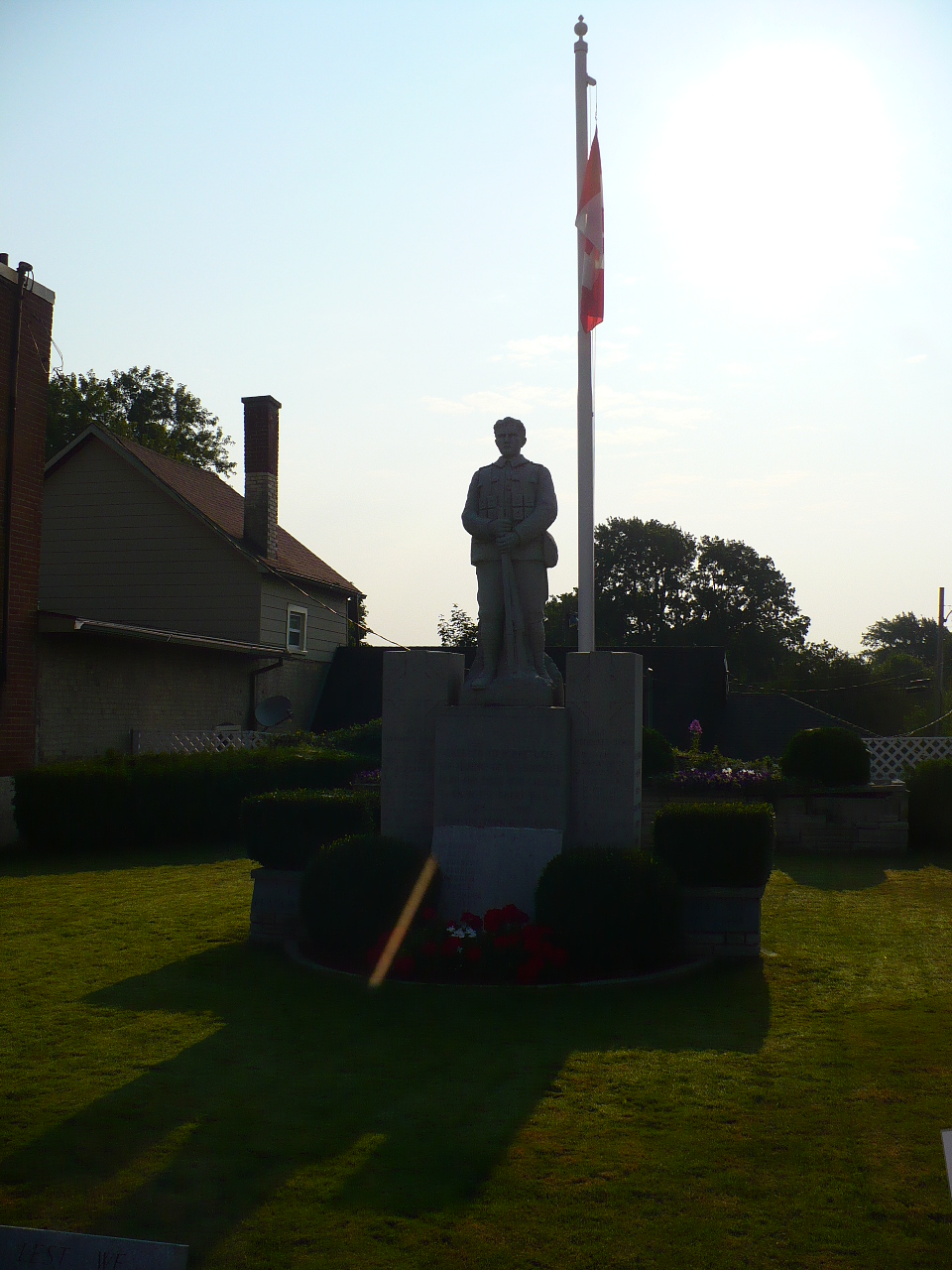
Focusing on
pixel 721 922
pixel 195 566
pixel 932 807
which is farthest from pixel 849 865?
pixel 195 566

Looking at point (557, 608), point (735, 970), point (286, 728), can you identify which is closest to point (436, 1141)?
point (735, 970)

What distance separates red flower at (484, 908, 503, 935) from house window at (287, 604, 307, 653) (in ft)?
58.8

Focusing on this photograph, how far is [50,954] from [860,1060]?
21.1ft

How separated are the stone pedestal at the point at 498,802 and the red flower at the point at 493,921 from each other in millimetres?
506

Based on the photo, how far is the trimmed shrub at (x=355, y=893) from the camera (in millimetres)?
8562

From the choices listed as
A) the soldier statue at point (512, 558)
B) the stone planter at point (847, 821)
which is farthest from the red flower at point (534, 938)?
the stone planter at point (847, 821)

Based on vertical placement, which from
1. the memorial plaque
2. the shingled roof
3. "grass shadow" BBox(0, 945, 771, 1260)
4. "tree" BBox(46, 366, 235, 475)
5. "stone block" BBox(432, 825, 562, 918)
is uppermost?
"tree" BBox(46, 366, 235, 475)

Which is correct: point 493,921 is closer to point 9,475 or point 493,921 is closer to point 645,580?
point 9,475

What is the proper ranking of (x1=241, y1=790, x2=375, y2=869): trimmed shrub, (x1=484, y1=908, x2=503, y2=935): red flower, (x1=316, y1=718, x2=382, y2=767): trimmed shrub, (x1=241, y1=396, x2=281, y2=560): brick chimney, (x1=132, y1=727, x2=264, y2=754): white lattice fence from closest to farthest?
(x1=484, y1=908, x2=503, y2=935): red flower, (x1=241, y1=790, x2=375, y2=869): trimmed shrub, (x1=132, y1=727, x2=264, y2=754): white lattice fence, (x1=316, y1=718, x2=382, y2=767): trimmed shrub, (x1=241, y1=396, x2=281, y2=560): brick chimney

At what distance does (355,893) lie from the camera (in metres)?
8.55

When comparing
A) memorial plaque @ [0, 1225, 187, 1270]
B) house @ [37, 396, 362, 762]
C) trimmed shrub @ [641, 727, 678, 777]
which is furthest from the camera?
house @ [37, 396, 362, 762]

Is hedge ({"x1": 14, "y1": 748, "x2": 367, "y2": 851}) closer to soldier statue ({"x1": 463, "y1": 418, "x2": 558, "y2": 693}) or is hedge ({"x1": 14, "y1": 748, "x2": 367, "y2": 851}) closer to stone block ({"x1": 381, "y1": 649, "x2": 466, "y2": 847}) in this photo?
stone block ({"x1": 381, "y1": 649, "x2": 466, "y2": 847})

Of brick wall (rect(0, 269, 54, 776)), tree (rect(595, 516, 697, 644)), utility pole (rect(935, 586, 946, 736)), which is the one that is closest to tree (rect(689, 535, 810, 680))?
tree (rect(595, 516, 697, 644))

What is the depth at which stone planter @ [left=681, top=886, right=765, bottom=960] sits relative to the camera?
8.71m
